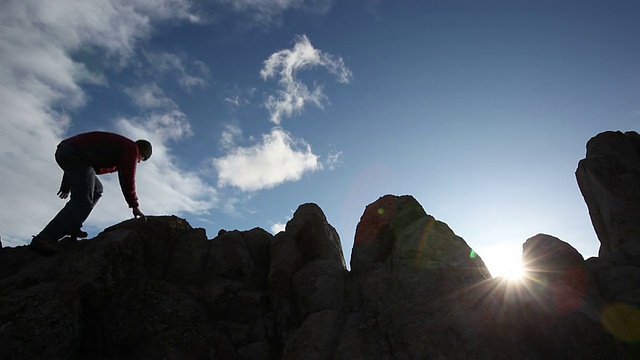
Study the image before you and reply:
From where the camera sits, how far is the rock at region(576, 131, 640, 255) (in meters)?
18.1

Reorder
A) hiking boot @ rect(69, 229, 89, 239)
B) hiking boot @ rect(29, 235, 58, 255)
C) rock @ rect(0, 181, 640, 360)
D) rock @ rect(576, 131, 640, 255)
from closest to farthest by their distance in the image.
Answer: rock @ rect(0, 181, 640, 360) → hiking boot @ rect(29, 235, 58, 255) → hiking boot @ rect(69, 229, 89, 239) → rock @ rect(576, 131, 640, 255)

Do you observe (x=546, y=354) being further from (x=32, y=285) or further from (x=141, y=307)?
(x=32, y=285)

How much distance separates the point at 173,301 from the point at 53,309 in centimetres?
436

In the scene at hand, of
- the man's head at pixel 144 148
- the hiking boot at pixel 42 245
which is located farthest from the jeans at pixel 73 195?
the man's head at pixel 144 148

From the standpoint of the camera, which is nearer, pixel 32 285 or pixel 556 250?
pixel 32 285

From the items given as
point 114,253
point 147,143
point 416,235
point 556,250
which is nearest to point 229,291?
point 114,253

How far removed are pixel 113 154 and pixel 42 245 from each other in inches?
174

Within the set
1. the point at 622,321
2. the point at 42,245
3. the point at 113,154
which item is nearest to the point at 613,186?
the point at 622,321

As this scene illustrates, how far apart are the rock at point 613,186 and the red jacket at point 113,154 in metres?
24.5

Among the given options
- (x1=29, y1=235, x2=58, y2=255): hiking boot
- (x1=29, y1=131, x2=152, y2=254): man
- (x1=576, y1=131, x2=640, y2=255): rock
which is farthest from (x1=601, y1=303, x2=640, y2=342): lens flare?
(x1=29, y1=235, x2=58, y2=255): hiking boot

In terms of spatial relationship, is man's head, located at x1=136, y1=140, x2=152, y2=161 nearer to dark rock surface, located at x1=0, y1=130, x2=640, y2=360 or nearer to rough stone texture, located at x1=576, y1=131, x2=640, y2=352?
dark rock surface, located at x1=0, y1=130, x2=640, y2=360

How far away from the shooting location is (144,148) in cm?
1608

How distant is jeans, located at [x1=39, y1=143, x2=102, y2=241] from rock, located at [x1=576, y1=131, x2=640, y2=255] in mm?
25872

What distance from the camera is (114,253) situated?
13.3m
